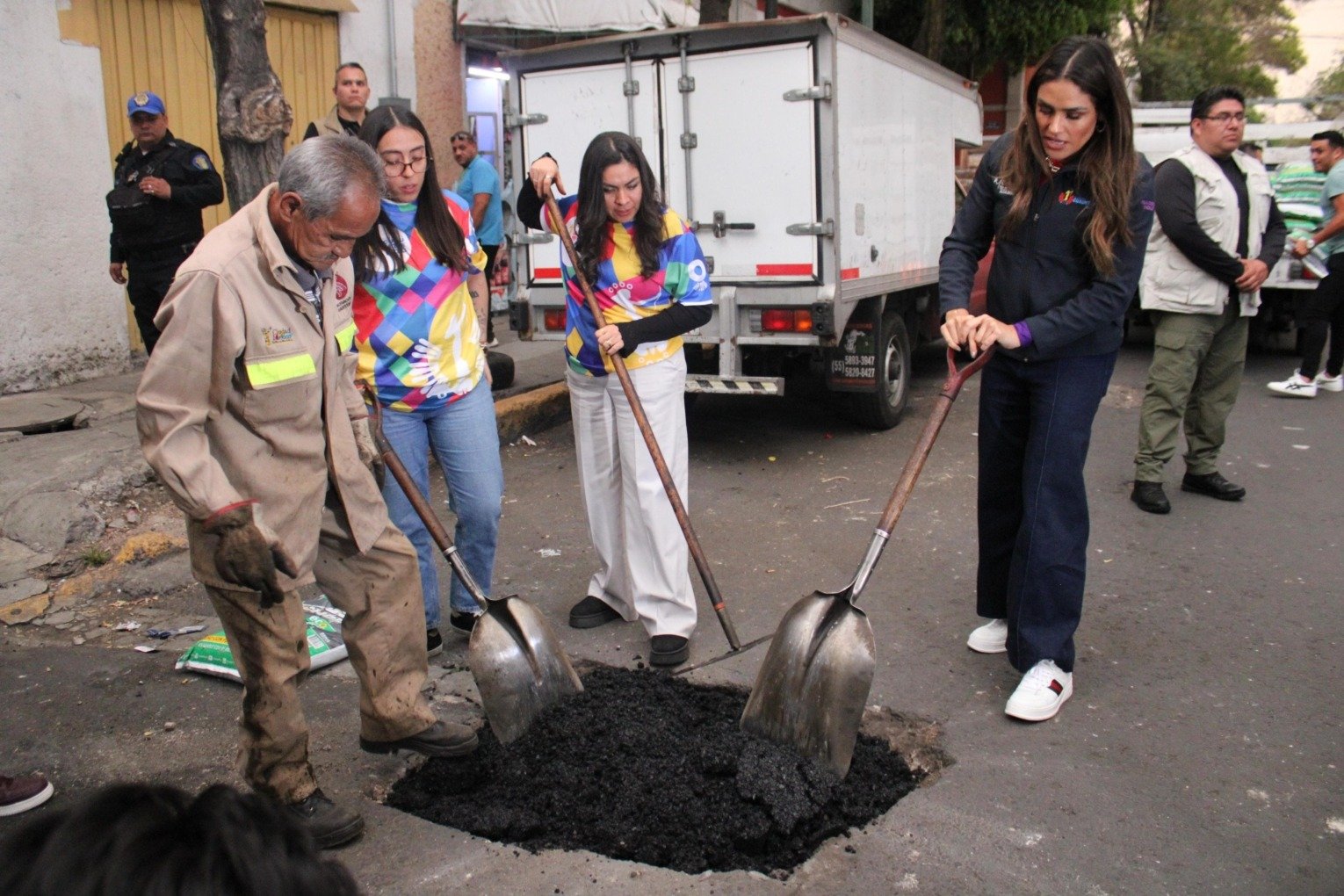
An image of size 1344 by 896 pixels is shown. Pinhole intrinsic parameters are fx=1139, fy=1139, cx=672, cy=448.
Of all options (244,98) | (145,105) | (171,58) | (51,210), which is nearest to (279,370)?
(244,98)

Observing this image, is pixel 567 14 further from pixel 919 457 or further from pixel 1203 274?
pixel 919 457

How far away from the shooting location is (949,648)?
427 centimetres

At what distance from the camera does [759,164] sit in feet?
22.4

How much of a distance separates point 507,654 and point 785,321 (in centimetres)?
389

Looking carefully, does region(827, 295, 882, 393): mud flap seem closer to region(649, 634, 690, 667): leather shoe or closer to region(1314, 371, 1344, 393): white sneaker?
region(649, 634, 690, 667): leather shoe

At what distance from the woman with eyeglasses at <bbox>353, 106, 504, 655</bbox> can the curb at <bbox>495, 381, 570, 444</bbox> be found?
10.5ft

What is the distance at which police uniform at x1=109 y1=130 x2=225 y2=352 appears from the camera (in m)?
6.43

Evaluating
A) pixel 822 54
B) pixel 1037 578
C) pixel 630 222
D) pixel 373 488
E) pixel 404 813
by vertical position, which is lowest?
pixel 404 813

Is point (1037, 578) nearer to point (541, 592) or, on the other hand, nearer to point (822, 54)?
point (541, 592)

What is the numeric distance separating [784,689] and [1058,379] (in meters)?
1.32

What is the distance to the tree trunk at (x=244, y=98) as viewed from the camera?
5.14 m

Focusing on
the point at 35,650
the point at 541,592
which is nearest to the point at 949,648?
the point at 541,592

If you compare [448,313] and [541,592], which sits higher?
[448,313]

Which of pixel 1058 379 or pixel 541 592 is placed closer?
pixel 1058 379
